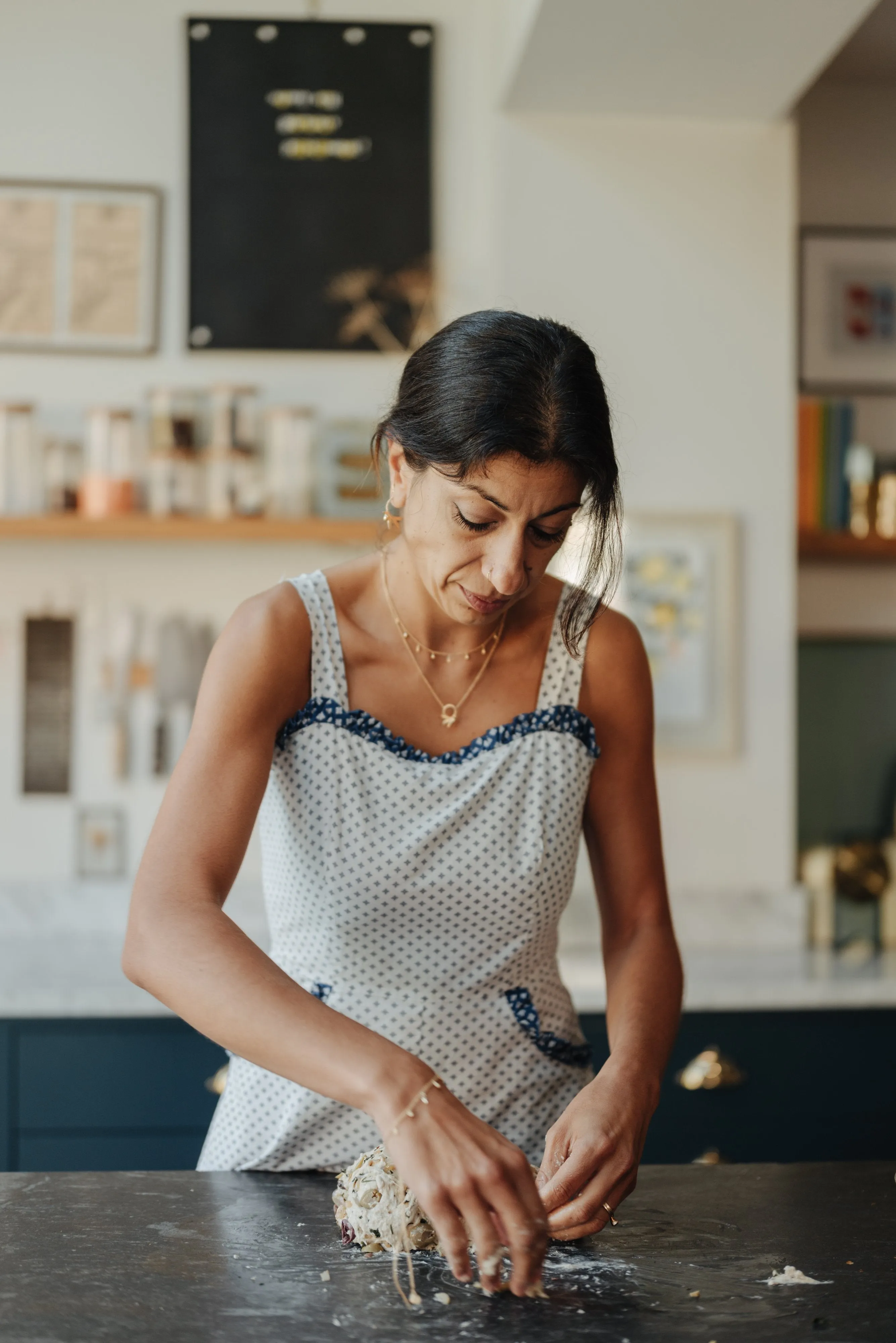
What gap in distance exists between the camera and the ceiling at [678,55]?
2168mm

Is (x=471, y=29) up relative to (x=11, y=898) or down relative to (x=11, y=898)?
up

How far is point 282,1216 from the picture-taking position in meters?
1.11

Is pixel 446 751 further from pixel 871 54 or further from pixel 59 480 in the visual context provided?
pixel 871 54

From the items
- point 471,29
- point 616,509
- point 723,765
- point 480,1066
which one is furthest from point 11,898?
point 471,29

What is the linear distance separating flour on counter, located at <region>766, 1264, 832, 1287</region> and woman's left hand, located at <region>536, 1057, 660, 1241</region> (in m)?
0.14

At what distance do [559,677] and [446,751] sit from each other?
15 cm

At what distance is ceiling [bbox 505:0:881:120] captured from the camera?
2168mm

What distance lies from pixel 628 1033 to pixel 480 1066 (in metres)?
0.16

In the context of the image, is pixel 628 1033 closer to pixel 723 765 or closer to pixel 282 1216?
pixel 282 1216

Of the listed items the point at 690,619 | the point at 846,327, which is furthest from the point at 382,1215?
the point at 846,327

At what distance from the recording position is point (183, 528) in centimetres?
269

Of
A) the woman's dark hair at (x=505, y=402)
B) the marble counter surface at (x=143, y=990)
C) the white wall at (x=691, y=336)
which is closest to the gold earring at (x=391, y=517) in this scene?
the woman's dark hair at (x=505, y=402)

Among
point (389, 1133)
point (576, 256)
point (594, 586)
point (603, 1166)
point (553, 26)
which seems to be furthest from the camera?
point (576, 256)

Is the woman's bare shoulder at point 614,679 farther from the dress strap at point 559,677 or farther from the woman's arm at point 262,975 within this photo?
the woman's arm at point 262,975
